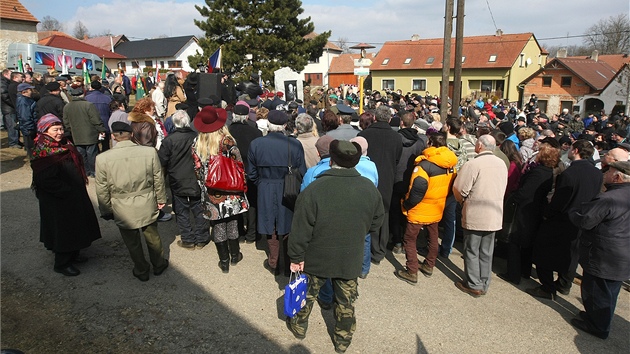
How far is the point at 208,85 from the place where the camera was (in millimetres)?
8969

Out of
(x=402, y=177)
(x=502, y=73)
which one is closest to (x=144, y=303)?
(x=402, y=177)

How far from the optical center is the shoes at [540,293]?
15.3ft

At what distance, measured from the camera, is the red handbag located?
4.42 meters

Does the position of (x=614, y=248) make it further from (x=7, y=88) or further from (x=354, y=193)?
(x=7, y=88)

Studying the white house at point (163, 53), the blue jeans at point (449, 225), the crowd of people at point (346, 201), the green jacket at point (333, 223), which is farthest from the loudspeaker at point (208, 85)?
the white house at point (163, 53)

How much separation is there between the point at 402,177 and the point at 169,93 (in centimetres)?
581

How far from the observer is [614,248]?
365 centimetres

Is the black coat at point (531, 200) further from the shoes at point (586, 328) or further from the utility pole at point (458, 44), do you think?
the utility pole at point (458, 44)

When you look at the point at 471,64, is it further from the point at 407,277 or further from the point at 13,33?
the point at 407,277

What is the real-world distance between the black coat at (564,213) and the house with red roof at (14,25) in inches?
1163

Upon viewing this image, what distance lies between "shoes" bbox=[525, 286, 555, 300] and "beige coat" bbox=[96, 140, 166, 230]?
453cm

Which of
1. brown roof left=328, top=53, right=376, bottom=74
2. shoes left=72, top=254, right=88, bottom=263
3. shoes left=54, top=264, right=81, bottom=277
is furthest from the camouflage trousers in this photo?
brown roof left=328, top=53, right=376, bottom=74

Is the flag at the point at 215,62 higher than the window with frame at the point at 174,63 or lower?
lower

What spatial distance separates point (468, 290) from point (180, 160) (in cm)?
390
